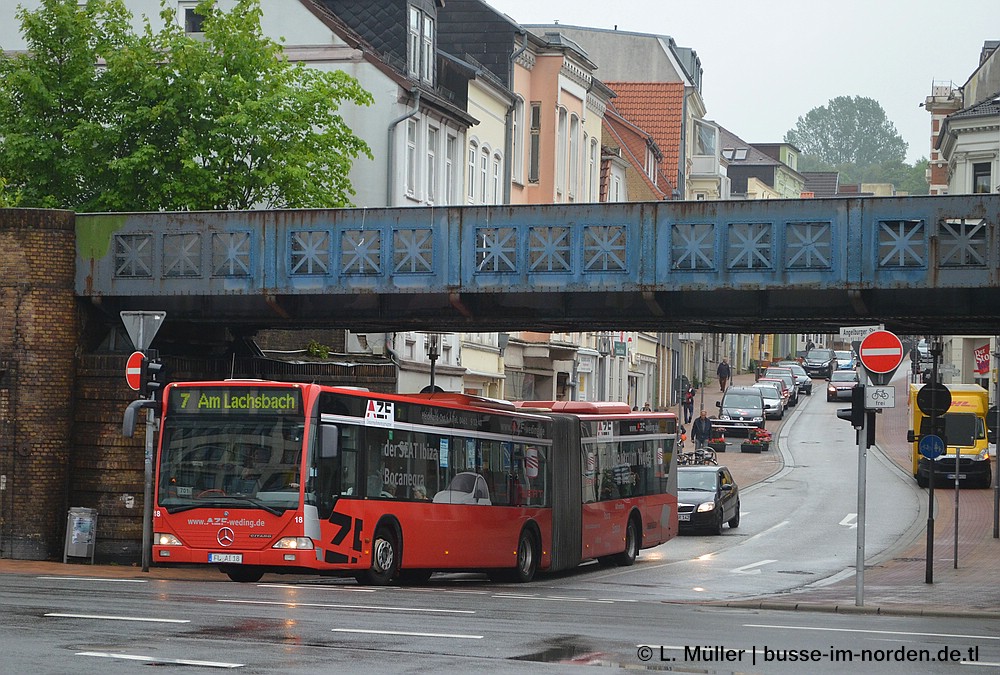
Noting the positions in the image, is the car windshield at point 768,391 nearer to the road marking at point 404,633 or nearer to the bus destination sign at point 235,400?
the bus destination sign at point 235,400

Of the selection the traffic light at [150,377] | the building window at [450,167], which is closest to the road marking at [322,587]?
the traffic light at [150,377]

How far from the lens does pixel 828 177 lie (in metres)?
169

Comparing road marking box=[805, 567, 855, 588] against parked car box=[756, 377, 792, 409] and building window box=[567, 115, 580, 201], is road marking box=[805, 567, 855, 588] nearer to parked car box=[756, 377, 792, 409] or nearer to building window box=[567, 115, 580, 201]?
building window box=[567, 115, 580, 201]

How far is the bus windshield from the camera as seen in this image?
67.6ft

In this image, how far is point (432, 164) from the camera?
44938 mm

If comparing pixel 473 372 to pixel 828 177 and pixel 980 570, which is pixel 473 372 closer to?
pixel 980 570

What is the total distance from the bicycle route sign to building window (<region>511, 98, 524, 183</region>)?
3393 cm

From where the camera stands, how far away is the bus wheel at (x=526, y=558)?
25.9 metres

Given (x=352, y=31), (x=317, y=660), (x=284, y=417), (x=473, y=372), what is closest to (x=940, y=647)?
(x=317, y=660)

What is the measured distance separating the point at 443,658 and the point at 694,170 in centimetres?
9329

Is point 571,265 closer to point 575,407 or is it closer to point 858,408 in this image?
point 575,407

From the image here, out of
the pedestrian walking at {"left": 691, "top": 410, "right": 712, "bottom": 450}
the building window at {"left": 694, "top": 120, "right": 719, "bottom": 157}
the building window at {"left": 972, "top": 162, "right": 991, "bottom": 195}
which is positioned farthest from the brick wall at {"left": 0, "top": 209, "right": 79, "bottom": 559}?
the building window at {"left": 694, "top": 120, "right": 719, "bottom": 157}

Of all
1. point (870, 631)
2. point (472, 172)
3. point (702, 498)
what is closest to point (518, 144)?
Result: point (472, 172)

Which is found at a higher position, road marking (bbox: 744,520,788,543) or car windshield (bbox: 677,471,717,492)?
car windshield (bbox: 677,471,717,492)
